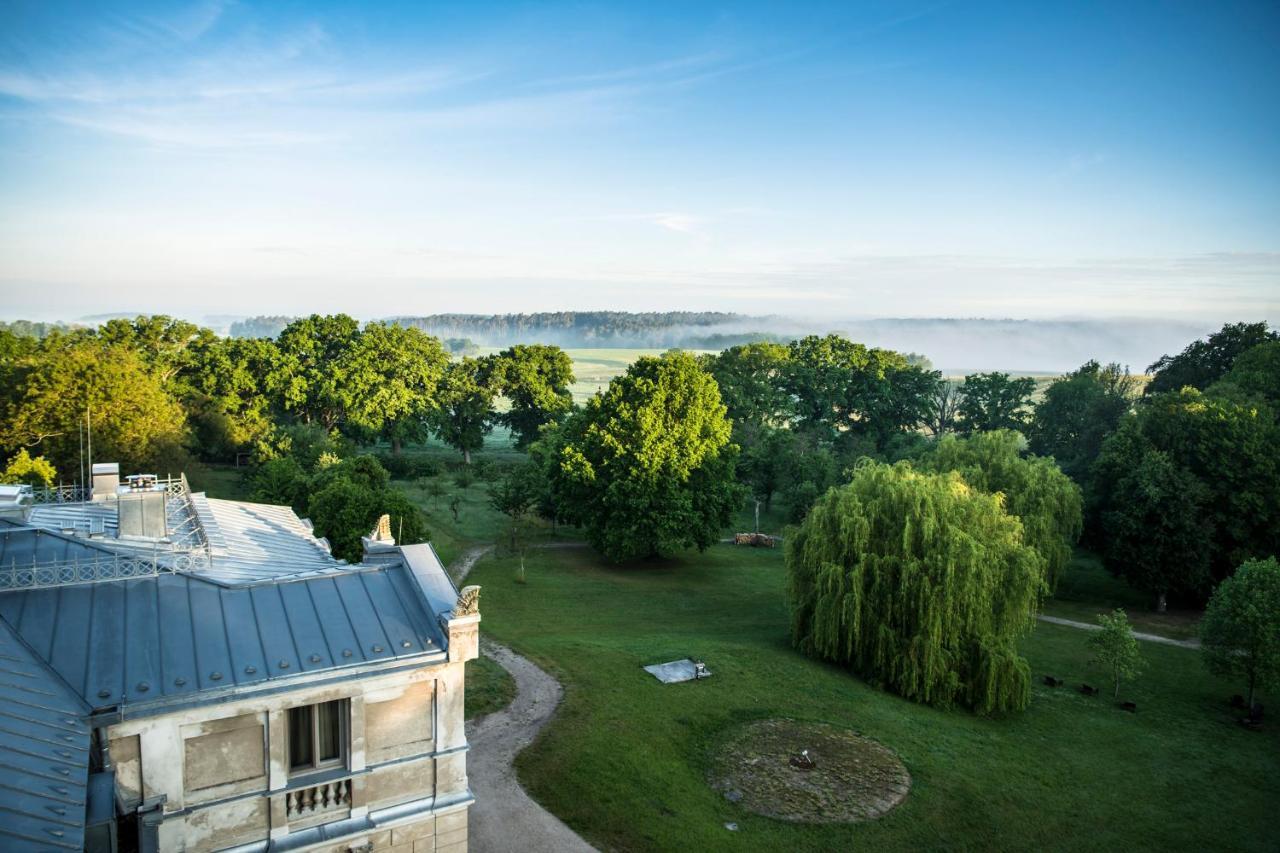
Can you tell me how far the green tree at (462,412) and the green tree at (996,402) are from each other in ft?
153

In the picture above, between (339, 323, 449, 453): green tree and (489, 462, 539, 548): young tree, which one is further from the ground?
(339, 323, 449, 453): green tree

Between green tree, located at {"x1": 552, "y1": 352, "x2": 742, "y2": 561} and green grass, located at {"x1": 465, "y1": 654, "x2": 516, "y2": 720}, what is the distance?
675 inches

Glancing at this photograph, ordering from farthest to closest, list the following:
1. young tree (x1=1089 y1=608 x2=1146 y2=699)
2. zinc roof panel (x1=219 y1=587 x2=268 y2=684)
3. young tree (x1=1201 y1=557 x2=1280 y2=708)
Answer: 1. young tree (x1=1089 y1=608 x2=1146 y2=699)
2. young tree (x1=1201 y1=557 x2=1280 y2=708)
3. zinc roof panel (x1=219 y1=587 x2=268 y2=684)

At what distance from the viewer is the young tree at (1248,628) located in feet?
95.2

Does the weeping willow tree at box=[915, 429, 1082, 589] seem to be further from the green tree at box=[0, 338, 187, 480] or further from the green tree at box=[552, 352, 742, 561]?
the green tree at box=[0, 338, 187, 480]

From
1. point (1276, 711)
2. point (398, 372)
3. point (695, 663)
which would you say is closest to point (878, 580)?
point (695, 663)

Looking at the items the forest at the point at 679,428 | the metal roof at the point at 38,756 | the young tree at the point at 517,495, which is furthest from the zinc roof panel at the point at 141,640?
the young tree at the point at 517,495

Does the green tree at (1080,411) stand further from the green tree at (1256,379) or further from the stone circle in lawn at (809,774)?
the stone circle in lawn at (809,774)

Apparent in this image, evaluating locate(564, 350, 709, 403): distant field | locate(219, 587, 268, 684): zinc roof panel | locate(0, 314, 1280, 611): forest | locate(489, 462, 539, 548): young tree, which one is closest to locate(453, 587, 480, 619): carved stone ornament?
locate(219, 587, 268, 684): zinc roof panel

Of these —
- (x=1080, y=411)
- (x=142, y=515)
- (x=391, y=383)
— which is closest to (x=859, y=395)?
(x=1080, y=411)

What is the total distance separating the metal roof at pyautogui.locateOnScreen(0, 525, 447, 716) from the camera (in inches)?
500

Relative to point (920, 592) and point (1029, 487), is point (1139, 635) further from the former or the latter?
point (920, 592)

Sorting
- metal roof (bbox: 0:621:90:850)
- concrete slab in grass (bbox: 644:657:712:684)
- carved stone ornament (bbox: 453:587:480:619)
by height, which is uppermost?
carved stone ornament (bbox: 453:587:480:619)

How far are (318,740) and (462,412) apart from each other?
65.0 m
